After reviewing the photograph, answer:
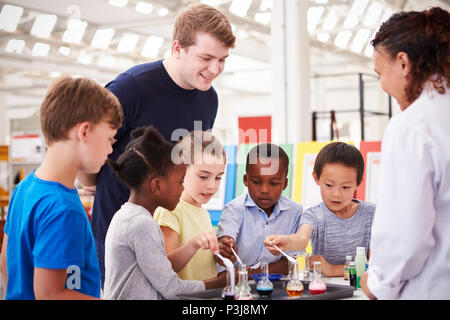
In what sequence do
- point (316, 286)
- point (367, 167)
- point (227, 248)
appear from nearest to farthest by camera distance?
point (316, 286) < point (227, 248) < point (367, 167)

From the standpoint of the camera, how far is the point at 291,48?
166 inches

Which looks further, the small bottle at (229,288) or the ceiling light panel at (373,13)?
the ceiling light panel at (373,13)

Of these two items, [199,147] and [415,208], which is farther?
[199,147]

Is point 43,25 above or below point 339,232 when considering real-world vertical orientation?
above

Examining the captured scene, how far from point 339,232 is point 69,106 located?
95 cm

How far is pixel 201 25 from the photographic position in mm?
1515

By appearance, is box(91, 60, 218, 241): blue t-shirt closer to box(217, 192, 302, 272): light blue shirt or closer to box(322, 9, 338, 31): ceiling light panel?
box(217, 192, 302, 272): light blue shirt

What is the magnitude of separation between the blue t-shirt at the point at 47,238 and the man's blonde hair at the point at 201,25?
0.58 metres

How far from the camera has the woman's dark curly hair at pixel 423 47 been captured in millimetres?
1154

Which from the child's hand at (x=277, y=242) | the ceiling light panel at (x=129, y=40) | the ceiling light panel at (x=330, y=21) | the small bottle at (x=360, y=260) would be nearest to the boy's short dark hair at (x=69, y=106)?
the child's hand at (x=277, y=242)

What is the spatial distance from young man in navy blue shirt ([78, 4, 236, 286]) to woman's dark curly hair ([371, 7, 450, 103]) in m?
0.51

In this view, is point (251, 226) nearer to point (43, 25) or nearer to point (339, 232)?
point (339, 232)

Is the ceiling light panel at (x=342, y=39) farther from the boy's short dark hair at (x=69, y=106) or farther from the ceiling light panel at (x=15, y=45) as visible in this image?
the boy's short dark hair at (x=69, y=106)

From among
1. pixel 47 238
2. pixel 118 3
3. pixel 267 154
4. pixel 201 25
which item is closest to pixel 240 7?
pixel 118 3
